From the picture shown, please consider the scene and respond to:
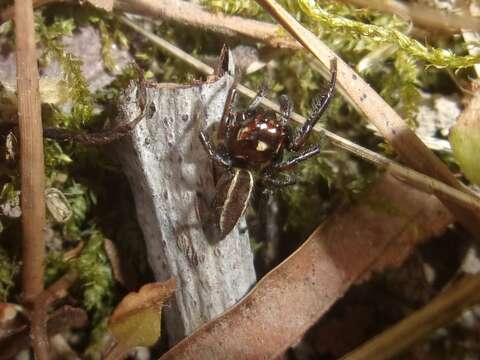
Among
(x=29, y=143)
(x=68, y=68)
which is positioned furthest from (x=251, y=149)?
(x=29, y=143)

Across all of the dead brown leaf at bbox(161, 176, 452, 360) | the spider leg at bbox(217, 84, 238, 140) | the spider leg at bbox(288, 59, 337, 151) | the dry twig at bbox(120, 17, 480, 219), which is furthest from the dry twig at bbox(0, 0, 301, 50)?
the dead brown leaf at bbox(161, 176, 452, 360)

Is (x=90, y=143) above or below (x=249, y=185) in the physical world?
above

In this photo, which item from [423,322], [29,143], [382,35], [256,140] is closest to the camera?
[29,143]

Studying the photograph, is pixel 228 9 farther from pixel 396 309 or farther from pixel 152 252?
pixel 396 309

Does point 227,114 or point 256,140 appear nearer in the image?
point 227,114

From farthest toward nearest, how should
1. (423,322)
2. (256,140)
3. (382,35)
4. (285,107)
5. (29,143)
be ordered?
1. (256,140)
2. (285,107)
3. (382,35)
4. (423,322)
5. (29,143)


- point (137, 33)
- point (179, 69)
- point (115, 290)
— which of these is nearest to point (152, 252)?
point (115, 290)

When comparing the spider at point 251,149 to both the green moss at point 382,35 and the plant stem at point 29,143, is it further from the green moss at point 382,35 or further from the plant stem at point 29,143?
the plant stem at point 29,143

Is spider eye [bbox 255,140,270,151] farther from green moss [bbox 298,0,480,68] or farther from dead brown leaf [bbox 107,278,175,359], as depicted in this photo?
dead brown leaf [bbox 107,278,175,359]

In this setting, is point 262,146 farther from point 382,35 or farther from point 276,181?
point 382,35
